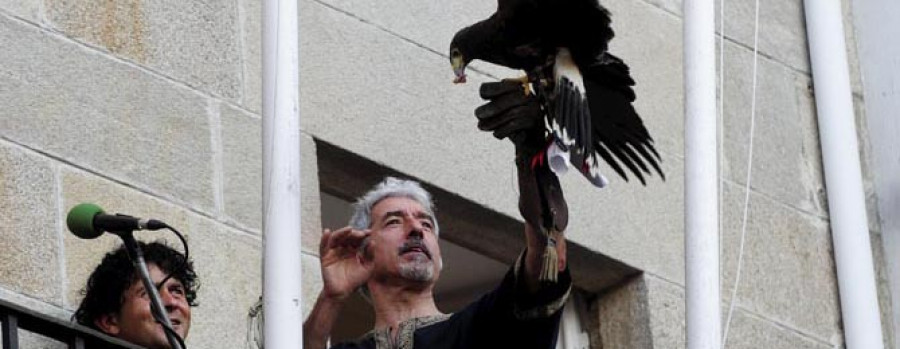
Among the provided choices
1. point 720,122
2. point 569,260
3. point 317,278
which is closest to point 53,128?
point 317,278

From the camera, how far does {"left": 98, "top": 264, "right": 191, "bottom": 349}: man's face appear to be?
705cm

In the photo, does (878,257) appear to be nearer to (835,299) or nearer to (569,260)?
(835,299)

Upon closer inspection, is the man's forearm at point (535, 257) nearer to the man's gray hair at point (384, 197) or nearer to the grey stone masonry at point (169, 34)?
the man's gray hair at point (384, 197)

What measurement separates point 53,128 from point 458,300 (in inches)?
88.8

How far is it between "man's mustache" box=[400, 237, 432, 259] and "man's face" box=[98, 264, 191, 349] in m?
0.54

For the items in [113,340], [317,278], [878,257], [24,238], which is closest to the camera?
[113,340]

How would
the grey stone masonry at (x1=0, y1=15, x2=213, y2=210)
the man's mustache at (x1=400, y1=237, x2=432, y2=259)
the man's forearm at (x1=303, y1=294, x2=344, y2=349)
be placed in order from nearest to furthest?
the man's forearm at (x1=303, y1=294, x2=344, y2=349) → the man's mustache at (x1=400, y1=237, x2=432, y2=259) → the grey stone masonry at (x1=0, y1=15, x2=213, y2=210)

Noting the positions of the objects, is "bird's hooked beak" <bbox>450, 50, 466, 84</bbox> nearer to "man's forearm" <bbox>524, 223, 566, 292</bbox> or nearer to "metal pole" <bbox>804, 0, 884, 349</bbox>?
"man's forearm" <bbox>524, 223, 566, 292</bbox>

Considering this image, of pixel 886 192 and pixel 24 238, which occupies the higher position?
pixel 886 192

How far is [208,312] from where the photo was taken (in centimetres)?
761

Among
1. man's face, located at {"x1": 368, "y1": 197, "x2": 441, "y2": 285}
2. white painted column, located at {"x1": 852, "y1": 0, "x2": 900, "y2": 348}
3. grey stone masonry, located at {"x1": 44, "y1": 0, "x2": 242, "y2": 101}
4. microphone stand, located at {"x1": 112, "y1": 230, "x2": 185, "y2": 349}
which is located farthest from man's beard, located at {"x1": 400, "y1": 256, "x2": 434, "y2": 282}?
white painted column, located at {"x1": 852, "y1": 0, "x2": 900, "y2": 348}

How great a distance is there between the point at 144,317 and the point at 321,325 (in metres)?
0.45

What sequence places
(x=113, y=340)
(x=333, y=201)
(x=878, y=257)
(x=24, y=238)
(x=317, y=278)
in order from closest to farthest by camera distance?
(x=113, y=340), (x=24, y=238), (x=317, y=278), (x=333, y=201), (x=878, y=257)

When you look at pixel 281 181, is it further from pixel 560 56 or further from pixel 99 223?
pixel 560 56
